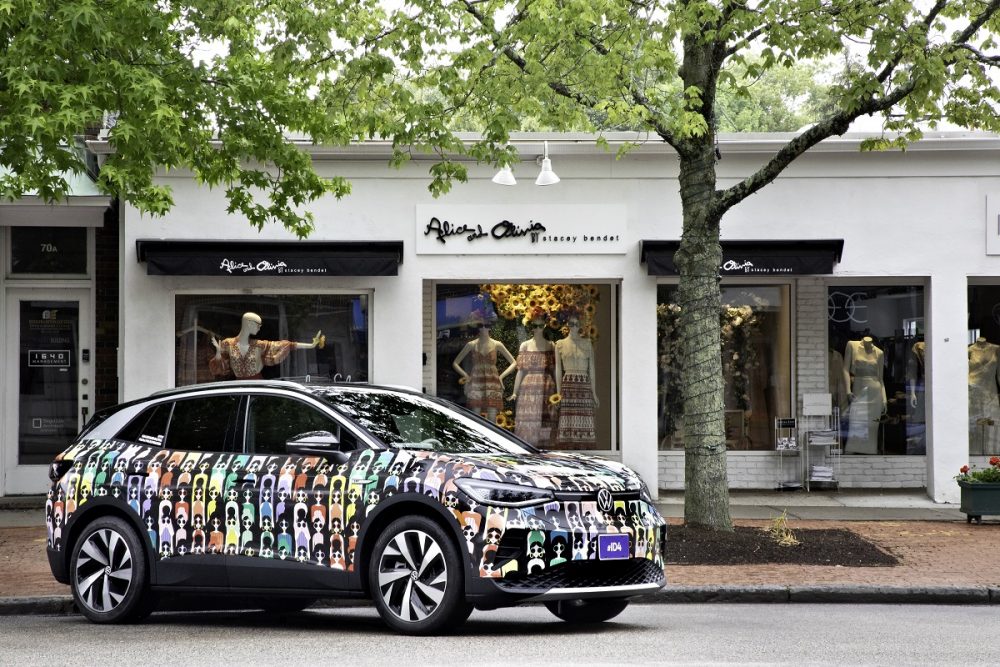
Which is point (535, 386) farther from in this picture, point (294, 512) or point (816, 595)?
point (294, 512)

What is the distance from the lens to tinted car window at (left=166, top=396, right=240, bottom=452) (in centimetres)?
909

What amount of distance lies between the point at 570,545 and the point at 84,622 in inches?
150

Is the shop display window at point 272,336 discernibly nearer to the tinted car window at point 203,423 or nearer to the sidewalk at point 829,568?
the sidewalk at point 829,568

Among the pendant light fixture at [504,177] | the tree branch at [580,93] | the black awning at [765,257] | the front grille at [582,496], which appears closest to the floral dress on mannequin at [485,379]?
the black awning at [765,257]

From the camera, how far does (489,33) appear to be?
1375 cm

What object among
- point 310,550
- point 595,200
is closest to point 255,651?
point 310,550

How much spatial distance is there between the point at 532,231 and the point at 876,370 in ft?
18.2

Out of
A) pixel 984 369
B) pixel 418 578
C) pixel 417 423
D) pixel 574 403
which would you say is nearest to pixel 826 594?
pixel 417 423

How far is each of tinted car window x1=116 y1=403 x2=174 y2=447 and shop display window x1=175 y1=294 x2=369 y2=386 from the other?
7981mm

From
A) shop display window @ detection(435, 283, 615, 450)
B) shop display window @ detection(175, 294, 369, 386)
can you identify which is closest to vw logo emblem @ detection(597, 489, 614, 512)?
shop display window @ detection(175, 294, 369, 386)

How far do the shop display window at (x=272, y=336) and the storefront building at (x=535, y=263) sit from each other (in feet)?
0.09

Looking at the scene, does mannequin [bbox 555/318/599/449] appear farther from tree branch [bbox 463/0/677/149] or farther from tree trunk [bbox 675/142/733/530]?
tree branch [bbox 463/0/677/149]

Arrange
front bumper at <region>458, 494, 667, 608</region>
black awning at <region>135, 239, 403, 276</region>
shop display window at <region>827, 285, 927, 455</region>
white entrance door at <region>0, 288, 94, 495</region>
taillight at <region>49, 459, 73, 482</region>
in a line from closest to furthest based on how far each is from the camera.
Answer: front bumper at <region>458, 494, 667, 608</region> < taillight at <region>49, 459, 73, 482</region> < black awning at <region>135, 239, 403, 276</region> < white entrance door at <region>0, 288, 94, 495</region> < shop display window at <region>827, 285, 927, 455</region>

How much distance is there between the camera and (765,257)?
56.3 ft
